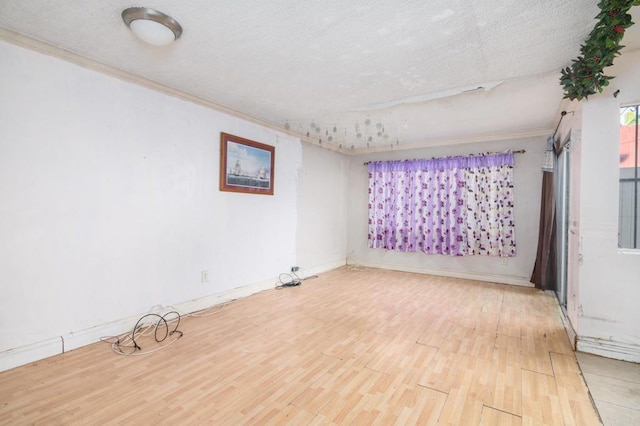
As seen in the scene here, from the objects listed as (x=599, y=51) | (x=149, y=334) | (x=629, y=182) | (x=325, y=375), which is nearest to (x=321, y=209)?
(x=149, y=334)

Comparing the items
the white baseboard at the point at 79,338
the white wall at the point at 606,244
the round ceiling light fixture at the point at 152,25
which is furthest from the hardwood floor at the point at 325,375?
the round ceiling light fixture at the point at 152,25

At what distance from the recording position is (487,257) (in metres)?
4.50

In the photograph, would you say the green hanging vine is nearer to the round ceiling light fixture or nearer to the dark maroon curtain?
the dark maroon curtain

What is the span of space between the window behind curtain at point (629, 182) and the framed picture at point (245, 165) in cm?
338

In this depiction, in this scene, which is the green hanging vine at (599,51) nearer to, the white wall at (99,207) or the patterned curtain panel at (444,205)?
the patterned curtain panel at (444,205)

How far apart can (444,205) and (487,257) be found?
99 centimetres

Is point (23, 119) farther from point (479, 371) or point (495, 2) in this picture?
point (479, 371)

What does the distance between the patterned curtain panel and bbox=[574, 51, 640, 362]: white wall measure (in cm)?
213

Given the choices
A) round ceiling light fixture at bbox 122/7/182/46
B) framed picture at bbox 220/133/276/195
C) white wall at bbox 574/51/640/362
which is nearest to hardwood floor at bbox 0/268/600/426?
white wall at bbox 574/51/640/362

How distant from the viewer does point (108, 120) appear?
2414 millimetres

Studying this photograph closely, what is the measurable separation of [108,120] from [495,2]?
2.81 metres

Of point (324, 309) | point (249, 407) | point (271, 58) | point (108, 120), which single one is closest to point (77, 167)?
point (108, 120)

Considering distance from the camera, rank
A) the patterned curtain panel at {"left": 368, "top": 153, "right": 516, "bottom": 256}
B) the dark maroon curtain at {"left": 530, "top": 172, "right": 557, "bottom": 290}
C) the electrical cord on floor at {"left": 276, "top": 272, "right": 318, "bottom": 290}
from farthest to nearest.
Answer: the patterned curtain panel at {"left": 368, "top": 153, "right": 516, "bottom": 256} < the electrical cord on floor at {"left": 276, "top": 272, "right": 318, "bottom": 290} < the dark maroon curtain at {"left": 530, "top": 172, "right": 557, "bottom": 290}

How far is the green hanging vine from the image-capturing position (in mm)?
1468
